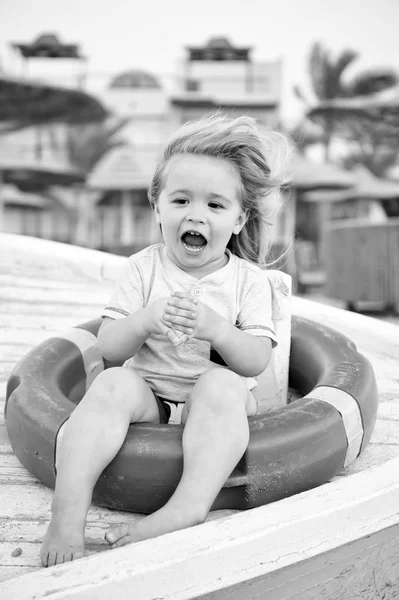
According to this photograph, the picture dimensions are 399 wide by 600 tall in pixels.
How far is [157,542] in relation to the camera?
114 centimetres

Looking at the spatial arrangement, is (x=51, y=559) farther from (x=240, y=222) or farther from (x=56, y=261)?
(x=56, y=261)

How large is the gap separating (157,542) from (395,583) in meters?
0.63

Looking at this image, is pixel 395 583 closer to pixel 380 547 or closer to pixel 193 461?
pixel 380 547

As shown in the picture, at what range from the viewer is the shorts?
167 cm

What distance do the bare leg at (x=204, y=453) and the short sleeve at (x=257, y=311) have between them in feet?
0.70

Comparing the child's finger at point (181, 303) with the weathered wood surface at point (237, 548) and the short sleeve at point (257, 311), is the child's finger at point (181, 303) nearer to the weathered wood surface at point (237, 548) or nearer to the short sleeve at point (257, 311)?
the short sleeve at point (257, 311)

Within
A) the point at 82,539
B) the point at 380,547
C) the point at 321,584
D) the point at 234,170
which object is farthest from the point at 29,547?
the point at 234,170

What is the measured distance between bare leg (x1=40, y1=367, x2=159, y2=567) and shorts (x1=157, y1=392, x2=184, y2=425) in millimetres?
120

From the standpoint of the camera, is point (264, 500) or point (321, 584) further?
point (264, 500)

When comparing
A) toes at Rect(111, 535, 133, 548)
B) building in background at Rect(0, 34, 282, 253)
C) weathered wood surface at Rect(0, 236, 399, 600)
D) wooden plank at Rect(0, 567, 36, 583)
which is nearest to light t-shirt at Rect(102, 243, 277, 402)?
weathered wood surface at Rect(0, 236, 399, 600)

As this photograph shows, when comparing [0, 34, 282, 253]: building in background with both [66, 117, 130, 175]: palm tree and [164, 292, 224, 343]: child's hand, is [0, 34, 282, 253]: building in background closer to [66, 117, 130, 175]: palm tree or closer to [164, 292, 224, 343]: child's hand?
[66, 117, 130, 175]: palm tree

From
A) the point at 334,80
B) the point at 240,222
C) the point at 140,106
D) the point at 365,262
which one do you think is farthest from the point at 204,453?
the point at 334,80

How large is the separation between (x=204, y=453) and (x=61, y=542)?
1.05 feet

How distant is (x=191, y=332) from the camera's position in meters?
1.49
